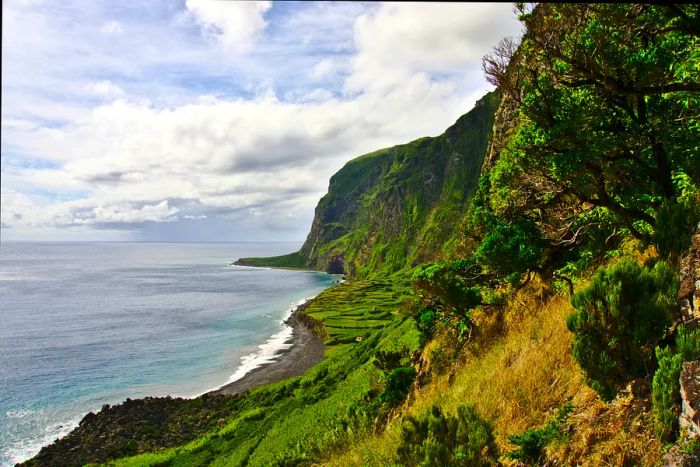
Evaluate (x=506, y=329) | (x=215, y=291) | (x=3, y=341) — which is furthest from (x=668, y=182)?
(x=215, y=291)

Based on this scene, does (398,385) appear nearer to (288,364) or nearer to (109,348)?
(288,364)

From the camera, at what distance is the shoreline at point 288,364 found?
61.3m

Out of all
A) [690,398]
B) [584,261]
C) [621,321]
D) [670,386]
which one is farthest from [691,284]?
[584,261]

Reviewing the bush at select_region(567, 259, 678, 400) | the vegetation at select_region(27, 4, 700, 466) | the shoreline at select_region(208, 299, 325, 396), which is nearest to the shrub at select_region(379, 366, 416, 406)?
the vegetation at select_region(27, 4, 700, 466)

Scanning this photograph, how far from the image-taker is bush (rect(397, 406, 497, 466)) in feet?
30.7

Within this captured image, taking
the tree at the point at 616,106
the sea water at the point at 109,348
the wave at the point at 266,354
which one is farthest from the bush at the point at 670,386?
the wave at the point at 266,354

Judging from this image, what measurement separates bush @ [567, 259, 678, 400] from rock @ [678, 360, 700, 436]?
151cm

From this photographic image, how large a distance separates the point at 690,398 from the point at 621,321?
87.8 inches

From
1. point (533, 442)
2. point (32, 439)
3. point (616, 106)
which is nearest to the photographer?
point (533, 442)

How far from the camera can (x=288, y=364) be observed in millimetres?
71625

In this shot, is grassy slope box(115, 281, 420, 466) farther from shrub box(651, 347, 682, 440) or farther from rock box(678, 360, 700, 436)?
rock box(678, 360, 700, 436)

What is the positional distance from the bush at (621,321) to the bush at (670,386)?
0.98 metres

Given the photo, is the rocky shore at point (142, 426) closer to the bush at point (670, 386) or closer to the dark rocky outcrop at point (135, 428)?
the dark rocky outcrop at point (135, 428)

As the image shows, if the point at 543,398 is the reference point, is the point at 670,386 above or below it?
above
